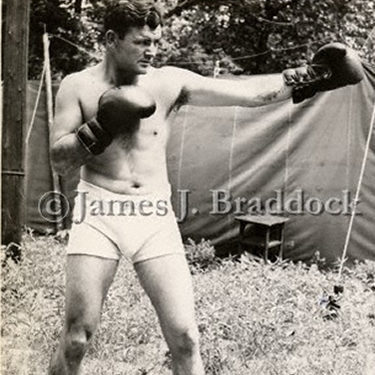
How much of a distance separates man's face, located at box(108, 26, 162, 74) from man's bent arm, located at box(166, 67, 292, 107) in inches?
6.6

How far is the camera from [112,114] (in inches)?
79.4

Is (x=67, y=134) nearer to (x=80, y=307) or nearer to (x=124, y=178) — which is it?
(x=124, y=178)

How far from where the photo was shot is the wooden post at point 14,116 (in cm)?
321

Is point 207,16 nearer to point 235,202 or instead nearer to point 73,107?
point 235,202

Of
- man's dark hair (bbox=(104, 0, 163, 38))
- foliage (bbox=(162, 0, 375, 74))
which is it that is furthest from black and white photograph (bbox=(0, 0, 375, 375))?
foliage (bbox=(162, 0, 375, 74))

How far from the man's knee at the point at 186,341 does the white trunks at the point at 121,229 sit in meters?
0.23

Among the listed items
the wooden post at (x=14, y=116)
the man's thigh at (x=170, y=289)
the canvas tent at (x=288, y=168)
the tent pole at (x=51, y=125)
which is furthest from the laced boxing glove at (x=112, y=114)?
the tent pole at (x=51, y=125)

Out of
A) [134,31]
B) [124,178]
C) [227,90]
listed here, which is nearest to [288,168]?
[227,90]

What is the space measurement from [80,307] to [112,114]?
556mm

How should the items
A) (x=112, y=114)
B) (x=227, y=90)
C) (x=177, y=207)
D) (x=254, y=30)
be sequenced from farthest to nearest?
(x=254, y=30)
(x=177, y=207)
(x=227, y=90)
(x=112, y=114)

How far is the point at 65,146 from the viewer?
2049 mm

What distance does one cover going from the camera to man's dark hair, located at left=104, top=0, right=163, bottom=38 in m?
2.03

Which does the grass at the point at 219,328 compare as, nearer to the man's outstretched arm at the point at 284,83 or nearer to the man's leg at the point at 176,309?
the man's leg at the point at 176,309

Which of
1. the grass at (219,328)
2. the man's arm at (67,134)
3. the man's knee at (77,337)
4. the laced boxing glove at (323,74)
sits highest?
the laced boxing glove at (323,74)
